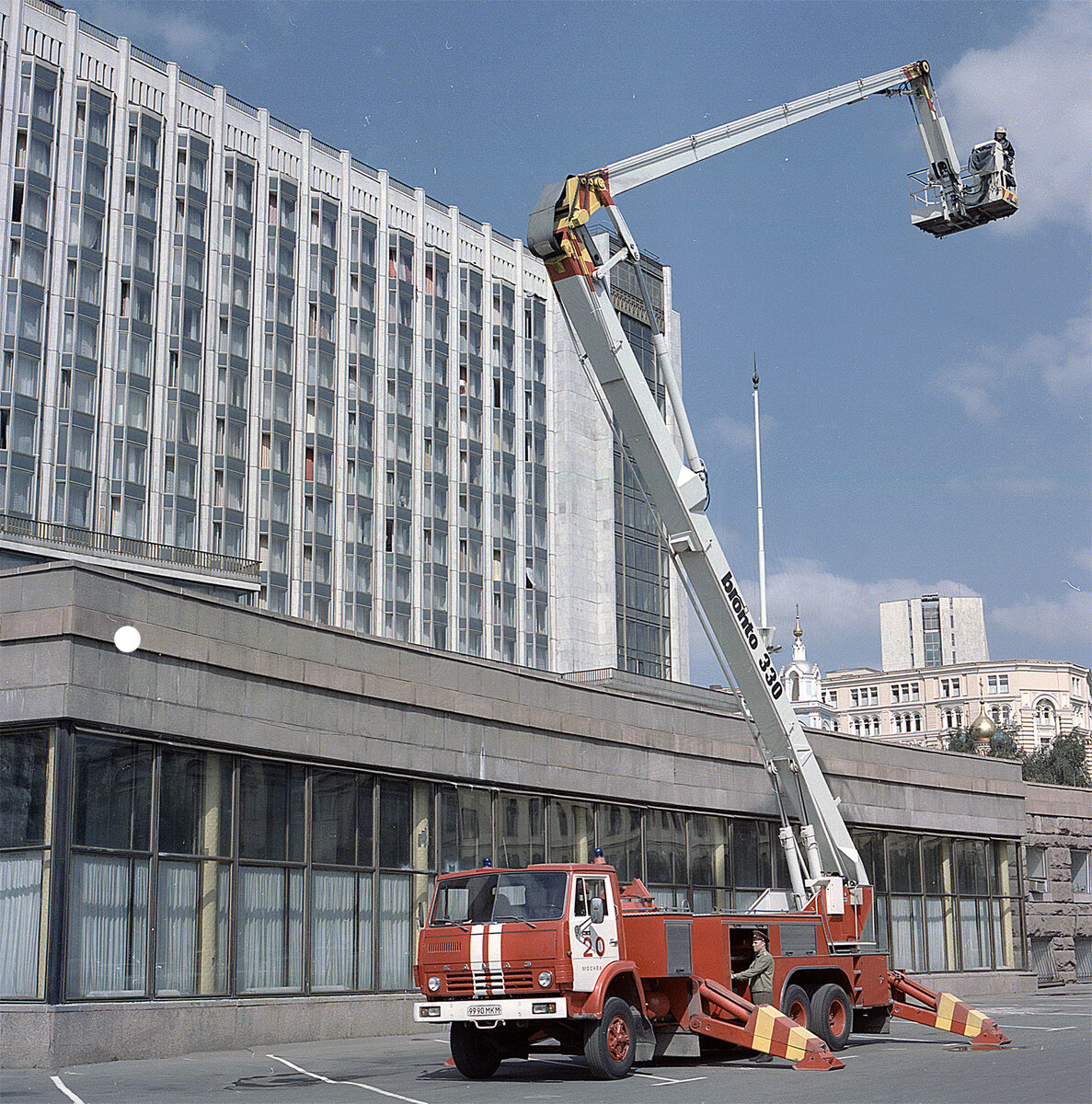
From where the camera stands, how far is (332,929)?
2628 cm

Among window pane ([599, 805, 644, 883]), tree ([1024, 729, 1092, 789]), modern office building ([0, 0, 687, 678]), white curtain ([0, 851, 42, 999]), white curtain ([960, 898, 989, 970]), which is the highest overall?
modern office building ([0, 0, 687, 678])

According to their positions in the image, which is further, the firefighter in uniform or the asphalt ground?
the firefighter in uniform

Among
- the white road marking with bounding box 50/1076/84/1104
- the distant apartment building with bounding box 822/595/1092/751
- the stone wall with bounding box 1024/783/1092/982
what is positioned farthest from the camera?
A: the distant apartment building with bounding box 822/595/1092/751

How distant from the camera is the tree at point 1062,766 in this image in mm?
107188

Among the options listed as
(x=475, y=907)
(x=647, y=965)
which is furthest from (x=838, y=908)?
(x=475, y=907)

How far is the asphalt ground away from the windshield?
206 centimetres

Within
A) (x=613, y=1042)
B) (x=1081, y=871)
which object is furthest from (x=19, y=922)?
(x=1081, y=871)

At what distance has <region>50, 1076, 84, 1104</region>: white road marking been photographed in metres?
16.1

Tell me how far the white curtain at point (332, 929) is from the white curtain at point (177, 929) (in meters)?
2.87

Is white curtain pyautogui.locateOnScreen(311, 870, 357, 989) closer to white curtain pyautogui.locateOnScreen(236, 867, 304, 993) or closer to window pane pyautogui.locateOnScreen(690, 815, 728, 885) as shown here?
white curtain pyautogui.locateOnScreen(236, 867, 304, 993)

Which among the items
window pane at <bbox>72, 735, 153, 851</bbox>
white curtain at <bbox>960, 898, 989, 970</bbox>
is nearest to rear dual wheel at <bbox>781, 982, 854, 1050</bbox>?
window pane at <bbox>72, 735, 153, 851</bbox>

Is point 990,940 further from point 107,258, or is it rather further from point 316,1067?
point 107,258

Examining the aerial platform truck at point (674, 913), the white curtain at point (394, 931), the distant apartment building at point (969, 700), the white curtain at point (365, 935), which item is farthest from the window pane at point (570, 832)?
the distant apartment building at point (969, 700)

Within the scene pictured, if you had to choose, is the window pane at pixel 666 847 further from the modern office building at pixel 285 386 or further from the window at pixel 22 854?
the modern office building at pixel 285 386
